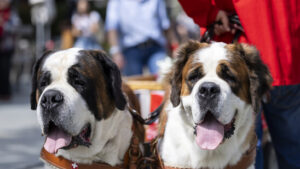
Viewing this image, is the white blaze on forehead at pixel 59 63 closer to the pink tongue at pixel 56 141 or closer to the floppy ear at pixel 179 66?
the pink tongue at pixel 56 141

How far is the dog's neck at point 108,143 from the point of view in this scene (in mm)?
3082

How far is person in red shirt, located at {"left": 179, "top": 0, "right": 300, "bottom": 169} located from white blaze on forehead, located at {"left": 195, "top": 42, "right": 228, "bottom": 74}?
1.09ft

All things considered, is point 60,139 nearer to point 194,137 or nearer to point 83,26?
point 194,137

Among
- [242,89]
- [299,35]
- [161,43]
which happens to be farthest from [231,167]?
[161,43]

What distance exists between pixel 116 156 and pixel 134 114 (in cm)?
46

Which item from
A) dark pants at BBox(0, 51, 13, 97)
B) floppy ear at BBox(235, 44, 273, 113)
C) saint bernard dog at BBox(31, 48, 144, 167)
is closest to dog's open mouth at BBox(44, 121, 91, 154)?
saint bernard dog at BBox(31, 48, 144, 167)

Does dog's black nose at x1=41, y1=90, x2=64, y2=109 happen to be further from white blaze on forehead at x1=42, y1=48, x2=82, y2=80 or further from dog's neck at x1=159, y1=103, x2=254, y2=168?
dog's neck at x1=159, y1=103, x2=254, y2=168

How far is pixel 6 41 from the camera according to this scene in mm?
9430

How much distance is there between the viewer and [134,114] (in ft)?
11.5

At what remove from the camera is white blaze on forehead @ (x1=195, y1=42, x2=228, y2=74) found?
2801 millimetres

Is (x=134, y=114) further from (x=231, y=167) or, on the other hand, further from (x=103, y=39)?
(x=103, y=39)

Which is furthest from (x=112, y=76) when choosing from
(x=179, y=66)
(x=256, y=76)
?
(x=256, y=76)

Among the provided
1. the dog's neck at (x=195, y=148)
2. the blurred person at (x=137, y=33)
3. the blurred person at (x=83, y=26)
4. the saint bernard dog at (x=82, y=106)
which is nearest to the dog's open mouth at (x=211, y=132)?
the dog's neck at (x=195, y=148)

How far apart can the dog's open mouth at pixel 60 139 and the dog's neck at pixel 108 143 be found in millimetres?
100
